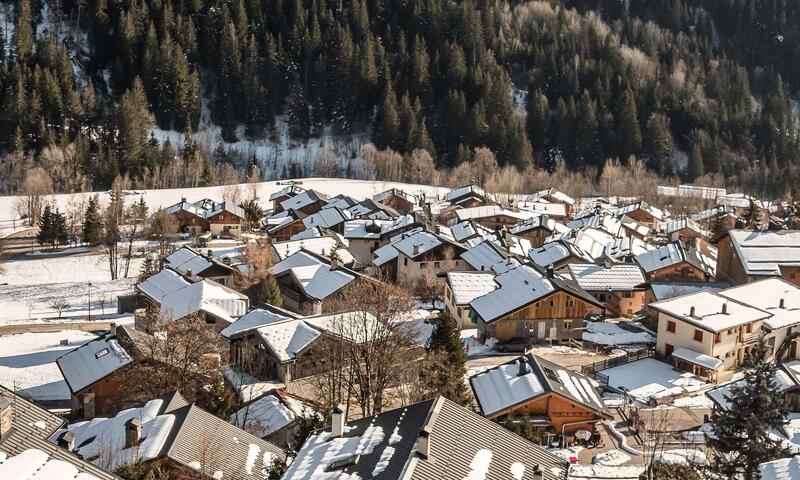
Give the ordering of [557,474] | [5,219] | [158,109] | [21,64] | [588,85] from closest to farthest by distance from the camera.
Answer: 1. [557,474]
2. [5,219]
3. [21,64]
4. [158,109]
5. [588,85]

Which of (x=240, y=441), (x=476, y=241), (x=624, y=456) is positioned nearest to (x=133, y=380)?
(x=240, y=441)

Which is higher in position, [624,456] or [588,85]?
[588,85]

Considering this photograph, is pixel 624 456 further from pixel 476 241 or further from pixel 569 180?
pixel 569 180

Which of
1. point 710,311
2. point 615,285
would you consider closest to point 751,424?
point 710,311

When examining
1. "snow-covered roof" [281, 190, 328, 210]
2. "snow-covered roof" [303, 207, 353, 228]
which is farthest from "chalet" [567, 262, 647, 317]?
"snow-covered roof" [281, 190, 328, 210]

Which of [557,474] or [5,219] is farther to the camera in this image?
[5,219]

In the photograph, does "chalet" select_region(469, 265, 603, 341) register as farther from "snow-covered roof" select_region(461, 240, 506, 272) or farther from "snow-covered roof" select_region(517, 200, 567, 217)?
"snow-covered roof" select_region(517, 200, 567, 217)

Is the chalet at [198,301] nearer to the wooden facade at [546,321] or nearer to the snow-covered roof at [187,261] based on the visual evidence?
the snow-covered roof at [187,261]

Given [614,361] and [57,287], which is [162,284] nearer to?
[57,287]
